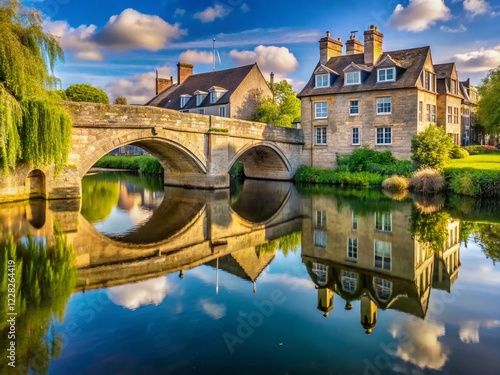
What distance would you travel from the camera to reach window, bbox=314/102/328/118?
30.4 m

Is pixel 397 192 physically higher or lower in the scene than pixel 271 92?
lower

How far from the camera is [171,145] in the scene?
22453mm

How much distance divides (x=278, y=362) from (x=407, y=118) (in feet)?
82.2

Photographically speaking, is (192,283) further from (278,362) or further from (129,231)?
(129,231)

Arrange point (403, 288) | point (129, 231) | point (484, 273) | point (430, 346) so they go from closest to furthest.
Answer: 1. point (430, 346)
2. point (403, 288)
3. point (484, 273)
4. point (129, 231)

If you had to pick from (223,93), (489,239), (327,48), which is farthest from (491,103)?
(489,239)

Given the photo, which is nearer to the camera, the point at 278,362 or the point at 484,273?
the point at 278,362

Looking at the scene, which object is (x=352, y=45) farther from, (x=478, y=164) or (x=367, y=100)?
(x=478, y=164)

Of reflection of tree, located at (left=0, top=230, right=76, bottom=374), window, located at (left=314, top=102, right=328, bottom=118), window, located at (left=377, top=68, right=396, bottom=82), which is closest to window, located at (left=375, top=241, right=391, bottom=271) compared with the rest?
reflection of tree, located at (left=0, top=230, right=76, bottom=374)

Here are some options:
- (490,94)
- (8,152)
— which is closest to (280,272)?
(8,152)

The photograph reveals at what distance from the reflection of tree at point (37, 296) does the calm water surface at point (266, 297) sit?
0.04m

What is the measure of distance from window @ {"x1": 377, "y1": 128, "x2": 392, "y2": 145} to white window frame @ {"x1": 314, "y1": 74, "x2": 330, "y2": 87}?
17.1 feet

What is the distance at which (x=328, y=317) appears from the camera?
21.5ft

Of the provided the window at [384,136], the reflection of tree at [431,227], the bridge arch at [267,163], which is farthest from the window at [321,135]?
the reflection of tree at [431,227]
